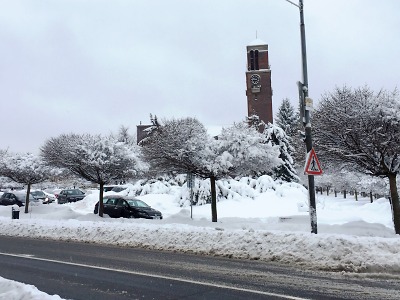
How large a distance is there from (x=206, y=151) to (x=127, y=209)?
688 cm

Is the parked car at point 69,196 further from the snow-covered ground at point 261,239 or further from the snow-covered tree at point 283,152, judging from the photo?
the snow-covered tree at point 283,152

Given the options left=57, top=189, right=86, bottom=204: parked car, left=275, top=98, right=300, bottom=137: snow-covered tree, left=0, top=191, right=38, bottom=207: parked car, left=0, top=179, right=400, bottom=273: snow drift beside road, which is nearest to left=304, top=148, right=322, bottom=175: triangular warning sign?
left=0, top=179, right=400, bottom=273: snow drift beside road

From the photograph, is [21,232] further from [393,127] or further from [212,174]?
[393,127]

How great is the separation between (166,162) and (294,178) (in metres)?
30.6

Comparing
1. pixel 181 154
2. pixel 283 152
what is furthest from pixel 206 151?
pixel 283 152

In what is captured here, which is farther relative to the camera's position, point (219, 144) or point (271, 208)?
point (271, 208)

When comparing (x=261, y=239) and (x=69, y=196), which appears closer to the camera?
(x=261, y=239)

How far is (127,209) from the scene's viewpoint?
21.7 m

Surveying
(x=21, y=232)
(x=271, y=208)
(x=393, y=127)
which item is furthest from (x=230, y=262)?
(x=271, y=208)

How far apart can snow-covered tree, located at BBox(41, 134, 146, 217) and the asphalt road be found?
370 inches

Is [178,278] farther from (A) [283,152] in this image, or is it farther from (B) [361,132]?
(A) [283,152]

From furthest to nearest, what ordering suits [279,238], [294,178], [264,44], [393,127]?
[264,44], [294,178], [393,127], [279,238]

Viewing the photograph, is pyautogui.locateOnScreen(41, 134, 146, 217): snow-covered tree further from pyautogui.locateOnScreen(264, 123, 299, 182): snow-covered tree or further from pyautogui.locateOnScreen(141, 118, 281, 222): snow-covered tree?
pyautogui.locateOnScreen(264, 123, 299, 182): snow-covered tree

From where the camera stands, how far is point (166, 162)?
17547 mm
